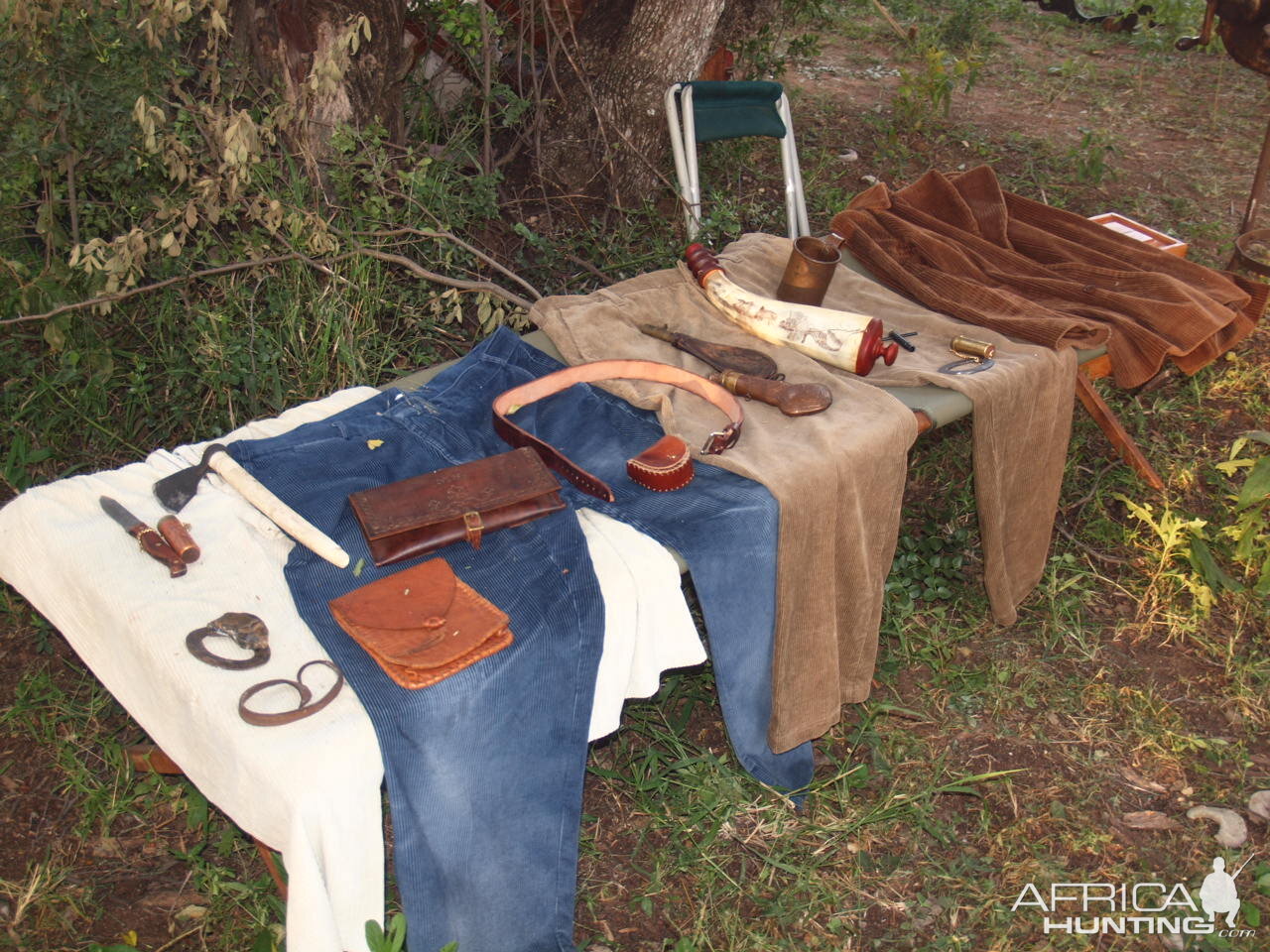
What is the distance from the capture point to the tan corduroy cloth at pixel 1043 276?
315cm

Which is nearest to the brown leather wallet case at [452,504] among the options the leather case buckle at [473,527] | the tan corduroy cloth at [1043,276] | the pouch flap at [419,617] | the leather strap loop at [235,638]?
the leather case buckle at [473,527]

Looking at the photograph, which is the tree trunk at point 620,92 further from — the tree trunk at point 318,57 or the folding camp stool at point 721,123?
the tree trunk at point 318,57

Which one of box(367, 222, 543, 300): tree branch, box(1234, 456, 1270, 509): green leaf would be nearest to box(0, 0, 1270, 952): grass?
box(367, 222, 543, 300): tree branch

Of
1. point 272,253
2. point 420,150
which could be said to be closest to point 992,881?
point 272,253

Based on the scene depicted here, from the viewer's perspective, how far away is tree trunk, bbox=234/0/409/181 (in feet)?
11.0

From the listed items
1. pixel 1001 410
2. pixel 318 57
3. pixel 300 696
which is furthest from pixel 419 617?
pixel 318 57

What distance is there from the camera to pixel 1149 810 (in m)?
2.71

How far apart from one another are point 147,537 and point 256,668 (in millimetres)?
415

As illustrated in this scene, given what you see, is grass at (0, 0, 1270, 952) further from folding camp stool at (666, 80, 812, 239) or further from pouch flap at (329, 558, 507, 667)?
pouch flap at (329, 558, 507, 667)

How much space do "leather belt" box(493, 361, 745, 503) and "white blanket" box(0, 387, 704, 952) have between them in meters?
0.13

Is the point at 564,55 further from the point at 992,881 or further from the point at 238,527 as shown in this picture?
the point at 992,881

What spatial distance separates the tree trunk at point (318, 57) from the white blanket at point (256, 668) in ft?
4.59

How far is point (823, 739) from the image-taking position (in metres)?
2.86

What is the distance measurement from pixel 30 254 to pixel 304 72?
1022 millimetres
